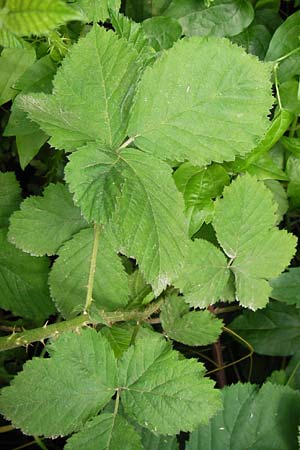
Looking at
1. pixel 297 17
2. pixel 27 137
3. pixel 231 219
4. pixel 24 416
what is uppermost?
pixel 297 17

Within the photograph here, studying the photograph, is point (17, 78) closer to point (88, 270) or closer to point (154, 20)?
point (154, 20)

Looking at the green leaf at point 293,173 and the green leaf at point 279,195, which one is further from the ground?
the green leaf at point 293,173

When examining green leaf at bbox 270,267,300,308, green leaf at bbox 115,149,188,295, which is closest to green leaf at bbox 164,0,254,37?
green leaf at bbox 115,149,188,295

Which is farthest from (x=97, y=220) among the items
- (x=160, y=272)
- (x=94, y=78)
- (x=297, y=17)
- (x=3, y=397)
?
(x=297, y=17)

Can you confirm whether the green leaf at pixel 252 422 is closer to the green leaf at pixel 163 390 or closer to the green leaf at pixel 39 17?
the green leaf at pixel 163 390

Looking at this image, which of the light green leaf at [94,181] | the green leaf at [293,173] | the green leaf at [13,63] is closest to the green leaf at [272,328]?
the green leaf at [293,173]

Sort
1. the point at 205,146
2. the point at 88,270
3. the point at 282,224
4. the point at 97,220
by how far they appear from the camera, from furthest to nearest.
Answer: the point at 282,224 < the point at 88,270 < the point at 205,146 < the point at 97,220

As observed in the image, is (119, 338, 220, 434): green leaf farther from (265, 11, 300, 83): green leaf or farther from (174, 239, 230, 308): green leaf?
(265, 11, 300, 83): green leaf

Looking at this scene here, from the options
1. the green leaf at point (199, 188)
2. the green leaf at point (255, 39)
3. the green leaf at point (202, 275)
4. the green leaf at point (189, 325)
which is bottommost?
the green leaf at point (189, 325)
